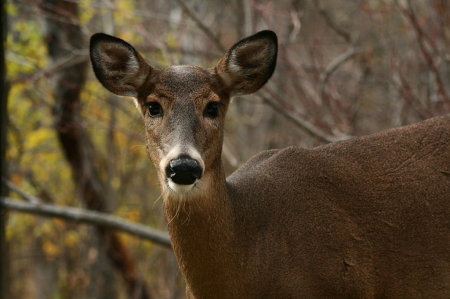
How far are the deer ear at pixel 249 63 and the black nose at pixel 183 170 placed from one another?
1130 mm

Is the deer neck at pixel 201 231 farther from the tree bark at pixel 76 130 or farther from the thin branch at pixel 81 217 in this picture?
the tree bark at pixel 76 130

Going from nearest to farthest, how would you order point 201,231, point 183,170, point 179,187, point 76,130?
point 183,170 < point 179,187 < point 201,231 < point 76,130

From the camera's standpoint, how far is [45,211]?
7738 millimetres

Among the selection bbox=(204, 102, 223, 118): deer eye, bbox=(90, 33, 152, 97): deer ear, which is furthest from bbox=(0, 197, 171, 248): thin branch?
bbox=(204, 102, 223, 118): deer eye

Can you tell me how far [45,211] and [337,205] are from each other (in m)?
5.39

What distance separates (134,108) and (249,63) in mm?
8002

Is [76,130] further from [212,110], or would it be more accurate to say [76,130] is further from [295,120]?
[212,110]

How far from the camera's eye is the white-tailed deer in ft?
11.6

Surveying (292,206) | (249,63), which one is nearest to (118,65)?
(249,63)

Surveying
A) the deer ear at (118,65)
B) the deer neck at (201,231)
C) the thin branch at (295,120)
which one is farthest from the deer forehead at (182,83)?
the thin branch at (295,120)

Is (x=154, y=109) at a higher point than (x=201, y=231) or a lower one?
higher

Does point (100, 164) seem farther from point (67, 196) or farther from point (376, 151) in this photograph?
point (376, 151)

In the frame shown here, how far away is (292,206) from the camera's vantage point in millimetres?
3760

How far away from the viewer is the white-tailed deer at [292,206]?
3521 millimetres
